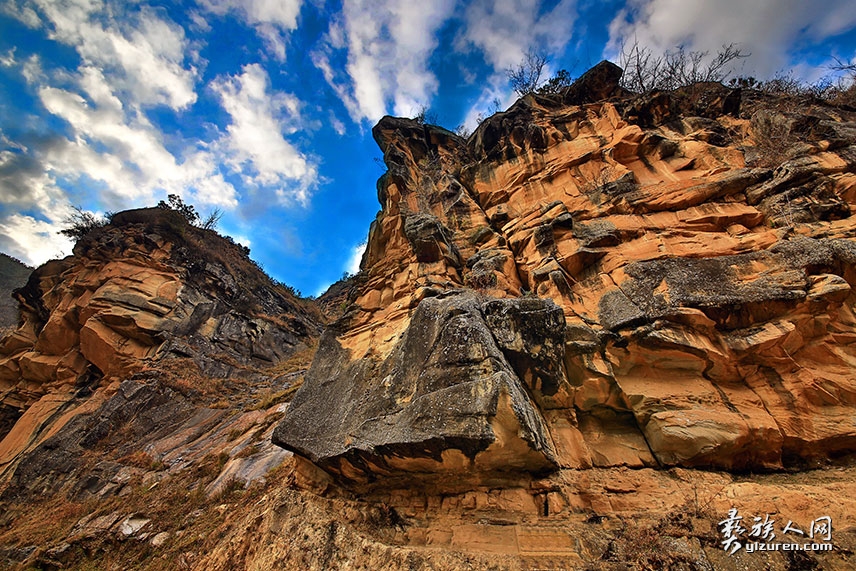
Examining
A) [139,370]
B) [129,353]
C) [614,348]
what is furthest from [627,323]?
[129,353]

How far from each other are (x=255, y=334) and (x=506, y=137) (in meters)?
21.3

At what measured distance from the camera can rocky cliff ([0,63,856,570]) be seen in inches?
202

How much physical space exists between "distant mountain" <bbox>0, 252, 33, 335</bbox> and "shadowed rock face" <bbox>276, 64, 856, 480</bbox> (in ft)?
187

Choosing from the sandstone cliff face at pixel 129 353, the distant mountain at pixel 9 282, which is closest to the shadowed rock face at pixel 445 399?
the sandstone cliff face at pixel 129 353

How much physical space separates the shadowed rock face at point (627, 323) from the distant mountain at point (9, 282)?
57.1m

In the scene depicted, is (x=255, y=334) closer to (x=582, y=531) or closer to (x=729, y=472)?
(x=582, y=531)

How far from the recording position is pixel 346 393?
734 centimetres

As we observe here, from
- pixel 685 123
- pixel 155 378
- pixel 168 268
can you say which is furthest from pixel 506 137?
pixel 168 268

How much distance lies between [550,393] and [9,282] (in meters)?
74.7

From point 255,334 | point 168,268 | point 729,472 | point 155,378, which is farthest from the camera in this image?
point 255,334

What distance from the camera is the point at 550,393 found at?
21.3 feet

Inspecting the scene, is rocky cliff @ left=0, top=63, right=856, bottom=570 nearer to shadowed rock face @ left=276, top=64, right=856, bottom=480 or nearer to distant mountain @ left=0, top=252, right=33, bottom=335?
shadowed rock face @ left=276, top=64, right=856, bottom=480

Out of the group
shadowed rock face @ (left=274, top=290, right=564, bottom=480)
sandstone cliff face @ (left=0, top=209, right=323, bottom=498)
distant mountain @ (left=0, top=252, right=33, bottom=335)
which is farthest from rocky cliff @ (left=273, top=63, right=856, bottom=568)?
distant mountain @ (left=0, top=252, right=33, bottom=335)

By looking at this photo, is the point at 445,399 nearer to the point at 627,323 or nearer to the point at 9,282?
the point at 627,323
